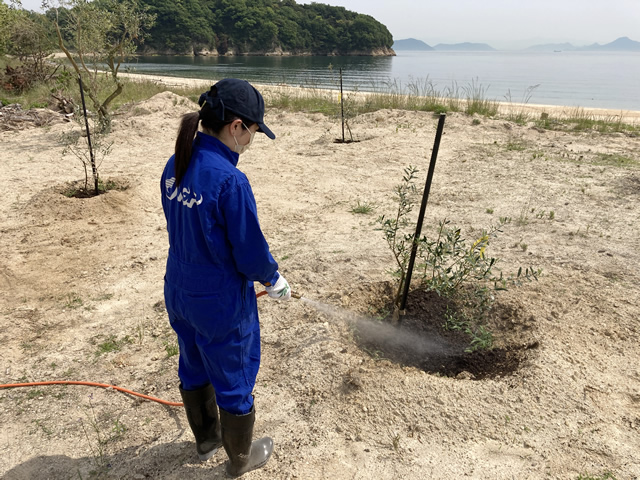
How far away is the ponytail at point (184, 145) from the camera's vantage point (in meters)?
1.79

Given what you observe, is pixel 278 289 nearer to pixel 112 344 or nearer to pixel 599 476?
pixel 599 476

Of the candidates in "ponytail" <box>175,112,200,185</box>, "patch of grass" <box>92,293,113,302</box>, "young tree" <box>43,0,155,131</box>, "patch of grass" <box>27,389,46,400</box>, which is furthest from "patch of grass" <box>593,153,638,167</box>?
"young tree" <box>43,0,155,131</box>

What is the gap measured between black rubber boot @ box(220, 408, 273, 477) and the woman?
18mm

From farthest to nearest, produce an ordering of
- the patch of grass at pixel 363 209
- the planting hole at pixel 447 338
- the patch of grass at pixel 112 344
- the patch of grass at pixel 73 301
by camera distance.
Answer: the patch of grass at pixel 363 209 < the patch of grass at pixel 73 301 < the patch of grass at pixel 112 344 < the planting hole at pixel 447 338

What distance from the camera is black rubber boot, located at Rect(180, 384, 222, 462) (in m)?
2.29

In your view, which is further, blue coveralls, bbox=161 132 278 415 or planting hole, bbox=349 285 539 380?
planting hole, bbox=349 285 539 380

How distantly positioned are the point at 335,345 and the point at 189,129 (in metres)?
1.97

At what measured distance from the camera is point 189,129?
5.88 feet

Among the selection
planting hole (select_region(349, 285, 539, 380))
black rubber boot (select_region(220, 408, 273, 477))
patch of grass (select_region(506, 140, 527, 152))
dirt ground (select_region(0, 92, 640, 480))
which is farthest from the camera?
patch of grass (select_region(506, 140, 527, 152))

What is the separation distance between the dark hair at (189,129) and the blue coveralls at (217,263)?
31 mm

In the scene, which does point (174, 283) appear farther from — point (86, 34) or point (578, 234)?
point (86, 34)

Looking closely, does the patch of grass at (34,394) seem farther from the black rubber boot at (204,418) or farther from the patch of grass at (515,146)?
the patch of grass at (515,146)

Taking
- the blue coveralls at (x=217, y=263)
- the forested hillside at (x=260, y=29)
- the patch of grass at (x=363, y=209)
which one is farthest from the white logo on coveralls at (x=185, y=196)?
the forested hillside at (x=260, y=29)

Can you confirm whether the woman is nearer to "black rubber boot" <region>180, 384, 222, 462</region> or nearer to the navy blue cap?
the navy blue cap
